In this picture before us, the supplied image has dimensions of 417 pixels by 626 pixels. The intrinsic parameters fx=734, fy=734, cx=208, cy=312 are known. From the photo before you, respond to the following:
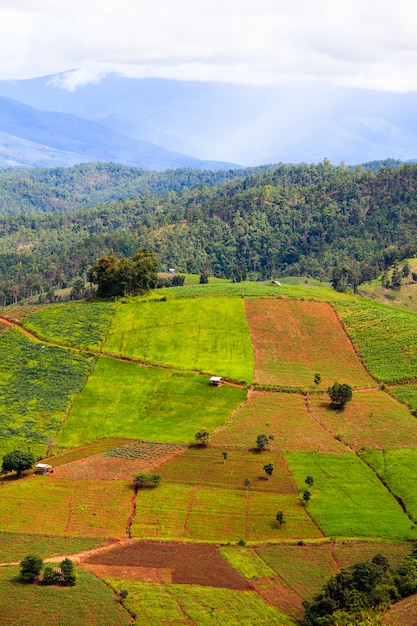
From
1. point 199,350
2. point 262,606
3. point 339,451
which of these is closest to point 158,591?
point 262,606

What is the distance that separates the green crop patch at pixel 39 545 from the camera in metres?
66.2

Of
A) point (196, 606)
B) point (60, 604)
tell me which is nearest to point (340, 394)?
point (196, 606)

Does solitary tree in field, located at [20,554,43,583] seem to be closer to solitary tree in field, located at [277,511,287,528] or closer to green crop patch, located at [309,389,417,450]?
solitary tree in field, located at [277,511,287,528]

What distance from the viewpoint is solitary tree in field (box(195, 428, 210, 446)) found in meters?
89.1

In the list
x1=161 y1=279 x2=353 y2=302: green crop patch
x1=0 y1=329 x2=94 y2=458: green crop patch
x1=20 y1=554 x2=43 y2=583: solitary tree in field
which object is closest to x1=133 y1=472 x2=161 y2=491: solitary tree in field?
x1=0 y1=329 x2=94 y2=458: green crop patch

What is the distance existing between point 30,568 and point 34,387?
46.0 metres

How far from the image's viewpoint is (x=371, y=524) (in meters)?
72.2

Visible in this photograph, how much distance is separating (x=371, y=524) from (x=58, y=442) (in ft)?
134

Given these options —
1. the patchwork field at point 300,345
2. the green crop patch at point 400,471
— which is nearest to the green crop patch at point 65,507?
the green crop patch at point 400,471

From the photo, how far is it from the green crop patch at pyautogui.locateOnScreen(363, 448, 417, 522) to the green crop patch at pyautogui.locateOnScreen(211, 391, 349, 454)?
13.8ft

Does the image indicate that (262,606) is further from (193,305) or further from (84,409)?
(193,305)

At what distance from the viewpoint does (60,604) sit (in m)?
58.0

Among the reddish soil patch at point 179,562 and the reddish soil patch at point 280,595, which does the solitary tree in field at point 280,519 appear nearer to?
the reddish soil patch at point 179,562

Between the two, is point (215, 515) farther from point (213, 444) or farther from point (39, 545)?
point (39, 545)
